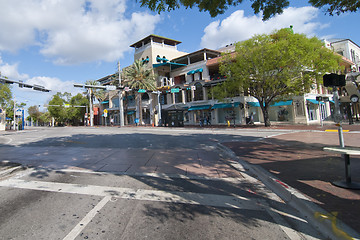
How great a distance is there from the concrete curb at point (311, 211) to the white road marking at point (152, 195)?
0.60 meters

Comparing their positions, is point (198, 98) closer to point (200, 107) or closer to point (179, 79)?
point (200, 107)

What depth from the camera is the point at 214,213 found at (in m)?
3.40

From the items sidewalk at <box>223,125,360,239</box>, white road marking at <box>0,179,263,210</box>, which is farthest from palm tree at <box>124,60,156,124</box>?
white road marking at <box>0,179,263,210</box>

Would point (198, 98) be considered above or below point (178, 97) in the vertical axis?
below

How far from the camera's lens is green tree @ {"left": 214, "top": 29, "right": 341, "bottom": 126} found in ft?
61.6

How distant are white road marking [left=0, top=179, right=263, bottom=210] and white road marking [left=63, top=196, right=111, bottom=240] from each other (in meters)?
0.42

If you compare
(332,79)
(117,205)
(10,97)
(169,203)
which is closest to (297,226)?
(169,203)

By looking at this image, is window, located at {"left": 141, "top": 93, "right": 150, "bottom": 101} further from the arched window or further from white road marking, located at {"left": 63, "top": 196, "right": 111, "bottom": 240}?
white road marking, located at {"left": 63, "top": 196, "right": 111, "bottom": 240}

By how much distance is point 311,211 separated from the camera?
3.26m

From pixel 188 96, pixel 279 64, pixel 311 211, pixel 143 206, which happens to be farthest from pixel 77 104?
pixel 311 211

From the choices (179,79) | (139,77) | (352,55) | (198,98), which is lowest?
(198,98)

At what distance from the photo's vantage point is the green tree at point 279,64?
61.6 feet

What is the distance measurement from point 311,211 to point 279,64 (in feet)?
64.0

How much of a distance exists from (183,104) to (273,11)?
3030 cm
